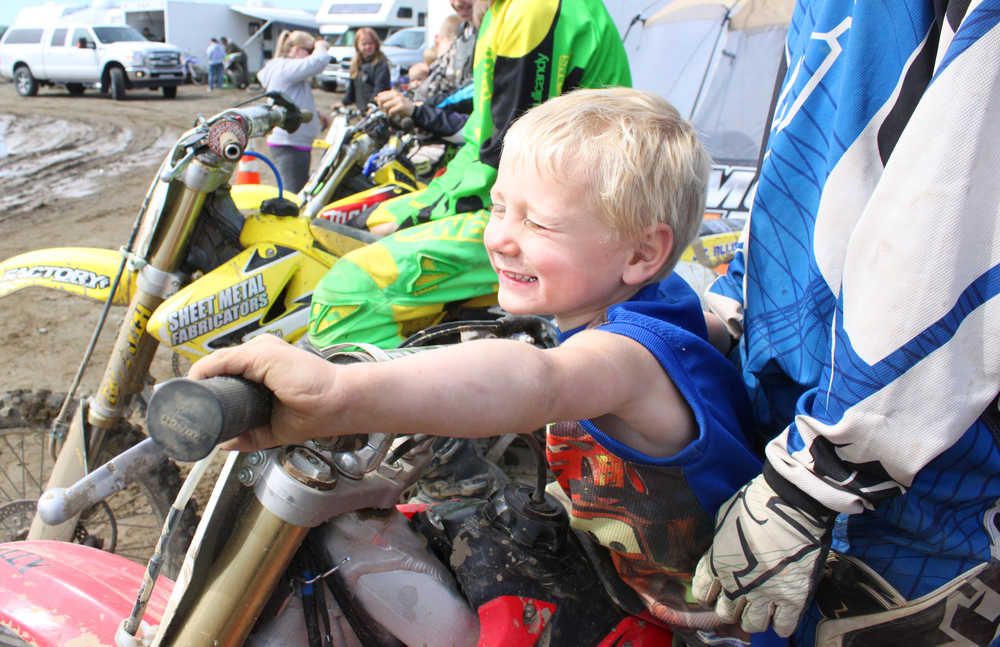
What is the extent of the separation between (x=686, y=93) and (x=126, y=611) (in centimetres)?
775

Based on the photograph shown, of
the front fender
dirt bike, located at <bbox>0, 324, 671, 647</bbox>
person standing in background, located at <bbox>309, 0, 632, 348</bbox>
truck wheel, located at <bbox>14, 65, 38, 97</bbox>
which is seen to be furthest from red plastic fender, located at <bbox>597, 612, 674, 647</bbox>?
truck wheel, located at <bbox>14, 65, 38, 97</bbox>

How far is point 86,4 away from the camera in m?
33.0

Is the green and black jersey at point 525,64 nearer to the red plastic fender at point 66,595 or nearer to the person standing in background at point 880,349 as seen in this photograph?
the person standing in background at point 880,349

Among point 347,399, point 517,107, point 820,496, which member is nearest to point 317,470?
point 347,399

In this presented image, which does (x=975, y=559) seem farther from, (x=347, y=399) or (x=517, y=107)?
(x=517, y=107)

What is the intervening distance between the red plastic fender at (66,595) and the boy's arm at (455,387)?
0.70 m

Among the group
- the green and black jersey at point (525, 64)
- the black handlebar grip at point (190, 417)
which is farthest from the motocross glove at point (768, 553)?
the green and black jersey at point (525, 64)

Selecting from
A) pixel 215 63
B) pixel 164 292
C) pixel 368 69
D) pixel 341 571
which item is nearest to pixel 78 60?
pixel 215 63

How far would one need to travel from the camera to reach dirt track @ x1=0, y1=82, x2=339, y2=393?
4750 mm

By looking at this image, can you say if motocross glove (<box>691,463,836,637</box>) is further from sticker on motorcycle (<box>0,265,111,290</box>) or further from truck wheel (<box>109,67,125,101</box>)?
truck wheel (<box>109,67,125,101</box>)

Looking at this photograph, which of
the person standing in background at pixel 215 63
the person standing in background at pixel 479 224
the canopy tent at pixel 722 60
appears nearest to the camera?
the person standing in background at pixel 479 224

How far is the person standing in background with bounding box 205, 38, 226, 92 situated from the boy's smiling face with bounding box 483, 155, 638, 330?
26562mm

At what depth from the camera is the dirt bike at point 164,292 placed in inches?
103

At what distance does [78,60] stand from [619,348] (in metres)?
22.5
